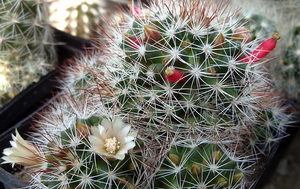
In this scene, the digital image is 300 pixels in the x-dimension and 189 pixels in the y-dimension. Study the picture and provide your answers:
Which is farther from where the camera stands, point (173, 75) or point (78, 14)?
point (78, 14)

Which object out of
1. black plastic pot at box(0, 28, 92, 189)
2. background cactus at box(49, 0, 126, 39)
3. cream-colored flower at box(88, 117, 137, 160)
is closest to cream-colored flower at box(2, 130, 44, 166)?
cream-colored flower at box(88, 117, 137, 160)

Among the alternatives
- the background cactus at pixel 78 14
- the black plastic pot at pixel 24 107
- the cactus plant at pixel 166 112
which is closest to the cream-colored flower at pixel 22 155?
the cactus plant at pixel 166 112

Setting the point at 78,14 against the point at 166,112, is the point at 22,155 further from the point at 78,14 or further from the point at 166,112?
the point at 78,14

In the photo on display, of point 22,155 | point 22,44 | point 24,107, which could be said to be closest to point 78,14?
point 22,44

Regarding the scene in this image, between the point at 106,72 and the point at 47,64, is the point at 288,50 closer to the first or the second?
the point at 106,72

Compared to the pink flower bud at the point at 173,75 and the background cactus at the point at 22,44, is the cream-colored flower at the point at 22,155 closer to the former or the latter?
the pink flower bud at the point at 173,75

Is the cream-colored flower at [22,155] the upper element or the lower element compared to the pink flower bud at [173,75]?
lower

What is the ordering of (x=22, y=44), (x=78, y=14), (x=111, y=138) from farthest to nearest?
(x=78, y=14)
(x=22, y=44)
(x=111, y=138)

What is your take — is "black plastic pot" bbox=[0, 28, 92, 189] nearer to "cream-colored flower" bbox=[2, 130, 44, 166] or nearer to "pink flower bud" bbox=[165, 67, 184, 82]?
"cream-colored flower" bbox=[2, 130, 44, 166]
